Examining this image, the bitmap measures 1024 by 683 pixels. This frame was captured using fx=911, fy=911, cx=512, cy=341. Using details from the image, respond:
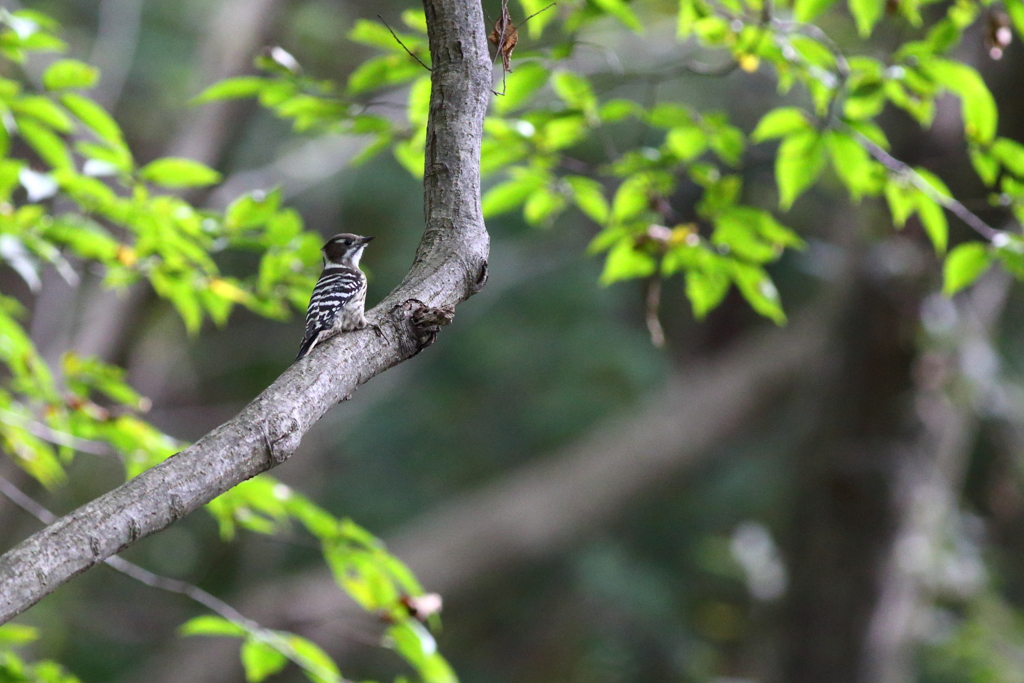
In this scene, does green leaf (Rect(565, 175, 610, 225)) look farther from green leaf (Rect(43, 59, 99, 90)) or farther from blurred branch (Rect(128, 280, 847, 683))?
blurred branch (Rect(128, 280, 847, 683))

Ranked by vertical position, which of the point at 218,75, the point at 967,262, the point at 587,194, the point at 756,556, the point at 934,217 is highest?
the point at 218,75

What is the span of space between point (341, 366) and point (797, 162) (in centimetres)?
168

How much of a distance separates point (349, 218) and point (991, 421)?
19.8 ft

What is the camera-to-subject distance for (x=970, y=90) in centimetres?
240

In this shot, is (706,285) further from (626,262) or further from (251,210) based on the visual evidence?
(251,210)

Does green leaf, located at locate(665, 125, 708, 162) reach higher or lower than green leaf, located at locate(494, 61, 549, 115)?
lower

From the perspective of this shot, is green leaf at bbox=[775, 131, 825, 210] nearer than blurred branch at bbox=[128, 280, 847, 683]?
Yes

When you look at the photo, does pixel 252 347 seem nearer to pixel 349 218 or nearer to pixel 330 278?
pixel 349 218

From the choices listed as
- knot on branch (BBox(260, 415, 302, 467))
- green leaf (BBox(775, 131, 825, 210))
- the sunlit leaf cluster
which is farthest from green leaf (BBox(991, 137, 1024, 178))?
knot on branch (BBox(260, 415, 302, 467))

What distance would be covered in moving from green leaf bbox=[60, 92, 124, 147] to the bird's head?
4.74 ft

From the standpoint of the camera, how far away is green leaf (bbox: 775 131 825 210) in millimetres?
2574

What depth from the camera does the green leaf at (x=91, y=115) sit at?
2.45 m

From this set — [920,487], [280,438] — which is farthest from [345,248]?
[920,487]

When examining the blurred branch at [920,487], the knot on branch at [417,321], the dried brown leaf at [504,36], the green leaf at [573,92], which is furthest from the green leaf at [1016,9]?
the blurred branch at [920,487]
